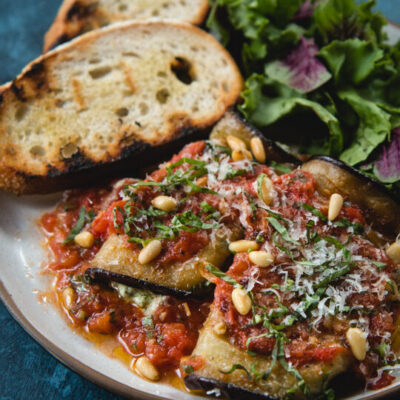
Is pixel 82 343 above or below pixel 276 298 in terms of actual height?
below

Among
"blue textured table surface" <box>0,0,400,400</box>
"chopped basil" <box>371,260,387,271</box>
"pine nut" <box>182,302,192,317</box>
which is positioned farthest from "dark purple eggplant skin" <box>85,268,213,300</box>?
"chopped basil" <box>371,260,387,271</box>

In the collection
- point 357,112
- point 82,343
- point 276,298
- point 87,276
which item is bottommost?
point 82,343

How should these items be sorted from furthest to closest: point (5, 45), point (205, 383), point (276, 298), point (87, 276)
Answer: point (5, 45) < point (87, 276) < point (276, 298) < point (205, 383)

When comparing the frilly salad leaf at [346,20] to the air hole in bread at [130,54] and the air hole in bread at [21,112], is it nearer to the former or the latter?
the air hole in bread at [130,54]

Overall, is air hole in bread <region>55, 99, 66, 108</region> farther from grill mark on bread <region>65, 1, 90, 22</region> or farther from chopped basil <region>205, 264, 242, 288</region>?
chopped basil <region>205, 264, 242, 288</region>

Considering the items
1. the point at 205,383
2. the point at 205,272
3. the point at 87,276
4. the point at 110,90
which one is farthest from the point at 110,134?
the point at 205,383

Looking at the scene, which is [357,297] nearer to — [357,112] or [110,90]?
[357,112]
